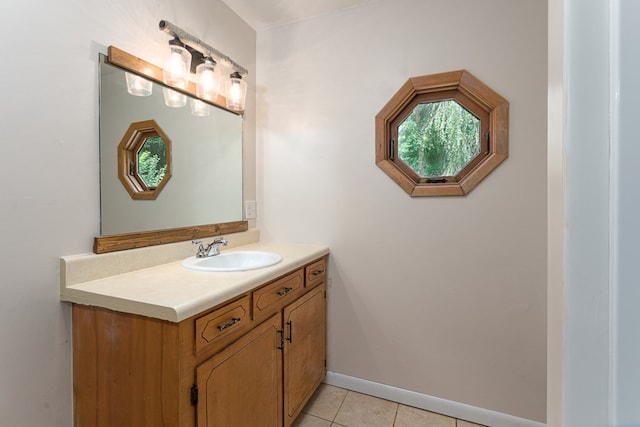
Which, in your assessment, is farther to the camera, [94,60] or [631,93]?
[94,60]

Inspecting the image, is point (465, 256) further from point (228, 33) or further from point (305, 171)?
point (228, 33)

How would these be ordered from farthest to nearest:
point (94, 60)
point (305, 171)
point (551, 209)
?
1. point (305, 171)
2. point (94, 60)
3. point (551, 209)

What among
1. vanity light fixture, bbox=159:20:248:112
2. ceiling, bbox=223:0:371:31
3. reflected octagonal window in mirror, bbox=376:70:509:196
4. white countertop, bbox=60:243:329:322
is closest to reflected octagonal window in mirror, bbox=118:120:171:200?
vanity light fixture, bbox=159:20:248:112

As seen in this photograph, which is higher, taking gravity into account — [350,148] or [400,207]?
[350,148]

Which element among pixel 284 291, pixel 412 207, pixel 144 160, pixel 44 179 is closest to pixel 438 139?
pixel 412 207

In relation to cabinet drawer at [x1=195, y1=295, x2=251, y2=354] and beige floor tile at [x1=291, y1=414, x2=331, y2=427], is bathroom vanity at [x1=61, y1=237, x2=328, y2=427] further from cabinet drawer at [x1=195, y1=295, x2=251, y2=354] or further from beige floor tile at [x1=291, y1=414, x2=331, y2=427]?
beige floor tile at [x1=291, y1=414, x2=331, y2=427]

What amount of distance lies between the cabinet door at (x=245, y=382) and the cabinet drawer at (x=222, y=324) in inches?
1.9

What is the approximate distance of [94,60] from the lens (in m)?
1.12

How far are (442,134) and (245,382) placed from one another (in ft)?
5.33

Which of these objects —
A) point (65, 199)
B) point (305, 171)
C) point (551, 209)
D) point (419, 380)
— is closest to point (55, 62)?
point (65, 199)

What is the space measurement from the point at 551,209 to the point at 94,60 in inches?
60.6

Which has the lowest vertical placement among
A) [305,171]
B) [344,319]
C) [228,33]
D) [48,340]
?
[344,319]

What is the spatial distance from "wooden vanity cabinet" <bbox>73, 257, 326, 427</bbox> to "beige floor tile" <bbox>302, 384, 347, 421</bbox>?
1.19ft

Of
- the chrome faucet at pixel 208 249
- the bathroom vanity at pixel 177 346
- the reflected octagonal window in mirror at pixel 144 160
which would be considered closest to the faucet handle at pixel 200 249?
the chrome faucet at pixel 208 249
